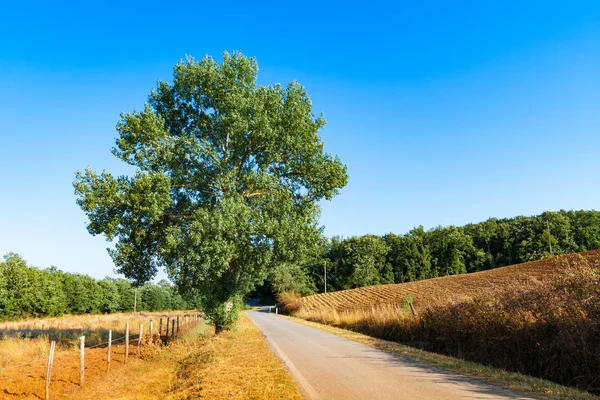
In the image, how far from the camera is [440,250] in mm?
104125

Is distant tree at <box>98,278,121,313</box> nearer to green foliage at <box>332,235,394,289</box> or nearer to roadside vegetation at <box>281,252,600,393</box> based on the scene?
green foliage at <box>332,235,394,289</box>

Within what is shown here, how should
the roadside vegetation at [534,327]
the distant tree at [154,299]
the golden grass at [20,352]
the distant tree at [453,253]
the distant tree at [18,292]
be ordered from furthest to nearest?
the distant tree at [453,253], the distant tree at [154,299], the distant tree at [18,292], the golden grass at [20,352], the roadside vegetation at [534,327]

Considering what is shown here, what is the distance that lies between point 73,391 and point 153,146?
10.9 metres

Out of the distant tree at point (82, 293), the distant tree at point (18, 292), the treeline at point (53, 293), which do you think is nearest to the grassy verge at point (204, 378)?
the treeline at point (53, 293)

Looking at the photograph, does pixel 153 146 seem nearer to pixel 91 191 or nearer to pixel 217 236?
pixel 91 191

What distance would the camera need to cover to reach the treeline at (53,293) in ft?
163

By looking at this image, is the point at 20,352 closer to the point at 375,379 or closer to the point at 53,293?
the point at 375,379

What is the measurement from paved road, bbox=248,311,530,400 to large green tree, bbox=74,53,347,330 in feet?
21.7

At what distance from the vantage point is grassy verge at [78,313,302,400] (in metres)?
8.06

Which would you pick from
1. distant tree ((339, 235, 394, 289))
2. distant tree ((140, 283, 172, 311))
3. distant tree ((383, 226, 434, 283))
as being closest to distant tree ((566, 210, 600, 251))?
distant tree ((383, 226, 434, 283))

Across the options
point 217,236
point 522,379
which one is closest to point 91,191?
point 217,236

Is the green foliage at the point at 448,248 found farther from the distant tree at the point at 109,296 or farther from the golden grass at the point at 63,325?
the golden grass at the point at 63,325

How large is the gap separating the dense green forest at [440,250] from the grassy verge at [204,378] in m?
73.5

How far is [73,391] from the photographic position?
10.4 m
